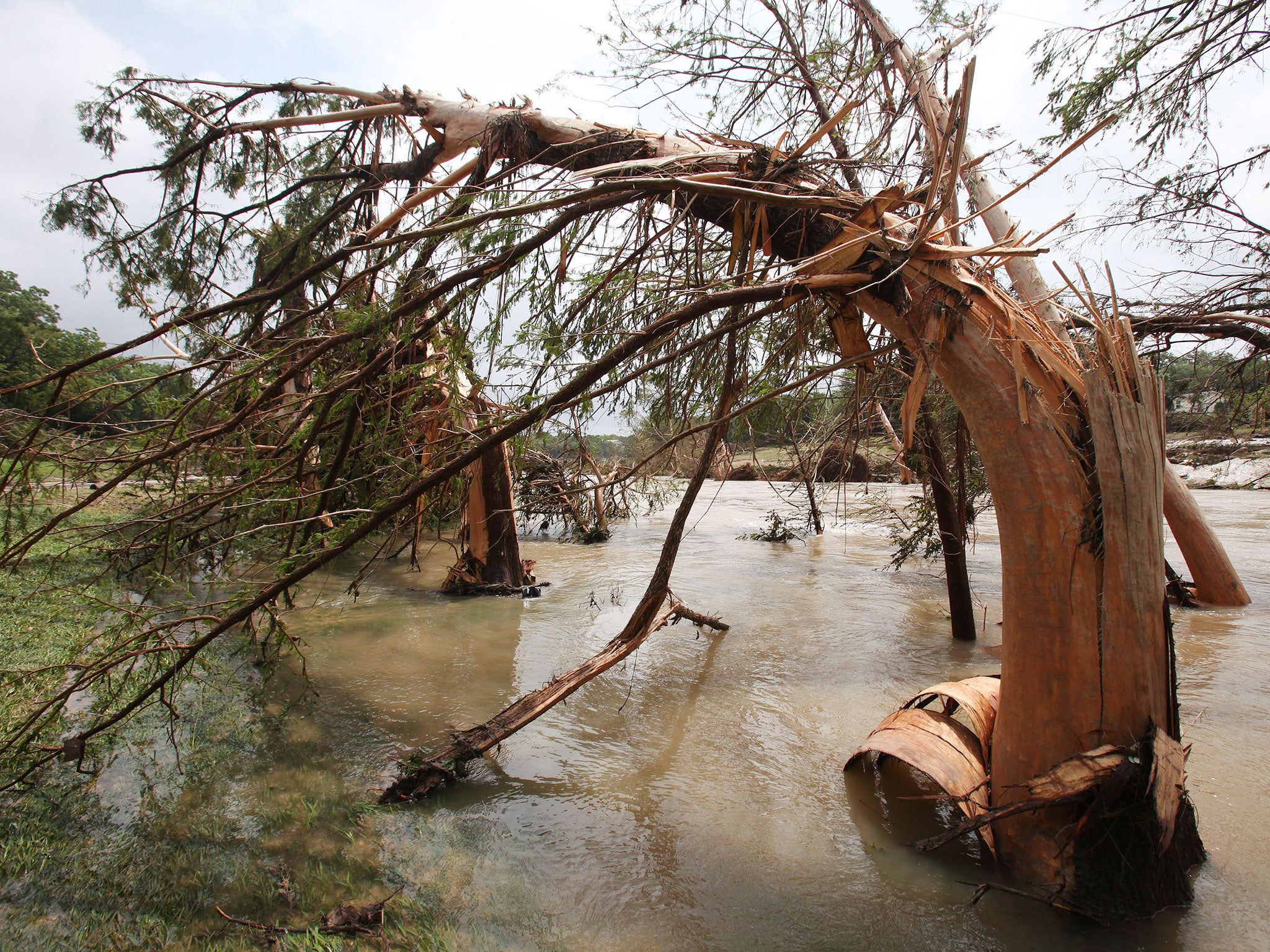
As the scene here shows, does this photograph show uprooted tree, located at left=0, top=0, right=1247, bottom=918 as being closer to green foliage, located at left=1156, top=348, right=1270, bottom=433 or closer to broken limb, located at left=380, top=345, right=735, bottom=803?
broken limb, located at left=380, top=345, right=735, bottom=803

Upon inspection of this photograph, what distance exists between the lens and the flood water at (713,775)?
7.87 feet

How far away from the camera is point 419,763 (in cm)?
329

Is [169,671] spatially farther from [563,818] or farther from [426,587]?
[426,587]

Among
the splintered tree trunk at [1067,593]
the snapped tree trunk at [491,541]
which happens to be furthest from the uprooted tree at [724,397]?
the snapped tree trunk at [491,541]

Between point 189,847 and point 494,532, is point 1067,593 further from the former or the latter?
point 494,532

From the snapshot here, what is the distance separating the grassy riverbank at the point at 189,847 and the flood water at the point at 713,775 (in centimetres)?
17

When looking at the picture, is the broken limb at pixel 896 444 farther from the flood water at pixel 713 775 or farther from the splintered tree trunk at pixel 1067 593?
the splintered tree trunk at pixel 1067 593

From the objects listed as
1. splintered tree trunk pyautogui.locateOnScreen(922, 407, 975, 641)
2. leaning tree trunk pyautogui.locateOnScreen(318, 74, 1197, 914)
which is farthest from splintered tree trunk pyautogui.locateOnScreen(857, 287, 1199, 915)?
splintered tree trunk pyautogui.locateOnScreen(922, 407, 975, 641)

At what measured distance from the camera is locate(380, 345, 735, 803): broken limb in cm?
325

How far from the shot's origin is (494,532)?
7684mm

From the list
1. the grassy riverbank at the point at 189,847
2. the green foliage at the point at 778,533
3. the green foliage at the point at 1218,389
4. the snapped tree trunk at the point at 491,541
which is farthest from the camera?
the green foliage at the point at 778,533

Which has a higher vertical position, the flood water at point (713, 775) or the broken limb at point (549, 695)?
the broken limb at point (549, 695)

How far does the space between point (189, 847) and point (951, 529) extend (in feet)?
16.5

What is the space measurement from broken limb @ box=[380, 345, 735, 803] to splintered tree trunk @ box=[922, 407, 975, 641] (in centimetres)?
197
